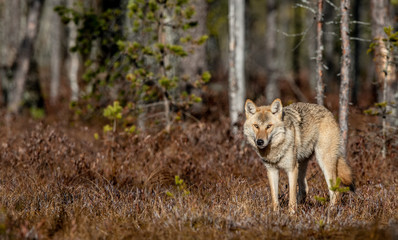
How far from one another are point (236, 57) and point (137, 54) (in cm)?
240

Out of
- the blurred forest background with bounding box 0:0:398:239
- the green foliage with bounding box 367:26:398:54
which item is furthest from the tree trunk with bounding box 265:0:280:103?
the green foliage with bounding box 367:26:398:54

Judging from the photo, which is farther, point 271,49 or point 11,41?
point 271,49

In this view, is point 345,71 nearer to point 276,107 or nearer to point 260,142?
point 276,107

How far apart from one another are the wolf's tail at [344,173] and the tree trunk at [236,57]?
3368 mm

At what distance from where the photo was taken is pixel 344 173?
614cm

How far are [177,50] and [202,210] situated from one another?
406 centimetres

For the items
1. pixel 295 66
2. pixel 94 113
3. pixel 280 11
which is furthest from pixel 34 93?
pixel 280 11

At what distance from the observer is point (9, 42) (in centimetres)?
1758

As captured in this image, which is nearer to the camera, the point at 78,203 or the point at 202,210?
the point at 202,210

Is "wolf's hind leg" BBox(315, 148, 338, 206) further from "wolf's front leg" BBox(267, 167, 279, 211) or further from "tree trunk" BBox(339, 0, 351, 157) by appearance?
"tree trunk" BBox(339, 0, 351, 157)

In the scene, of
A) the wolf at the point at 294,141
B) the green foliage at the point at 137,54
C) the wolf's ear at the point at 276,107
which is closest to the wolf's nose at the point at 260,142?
Result: the wolf at the point at 294,141

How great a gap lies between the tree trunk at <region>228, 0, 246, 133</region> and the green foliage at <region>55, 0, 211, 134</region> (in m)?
0.95

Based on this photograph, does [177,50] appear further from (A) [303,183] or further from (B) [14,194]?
(B) [14,194]

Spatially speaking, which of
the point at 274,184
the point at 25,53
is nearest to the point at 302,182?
→ the point at 274,184
